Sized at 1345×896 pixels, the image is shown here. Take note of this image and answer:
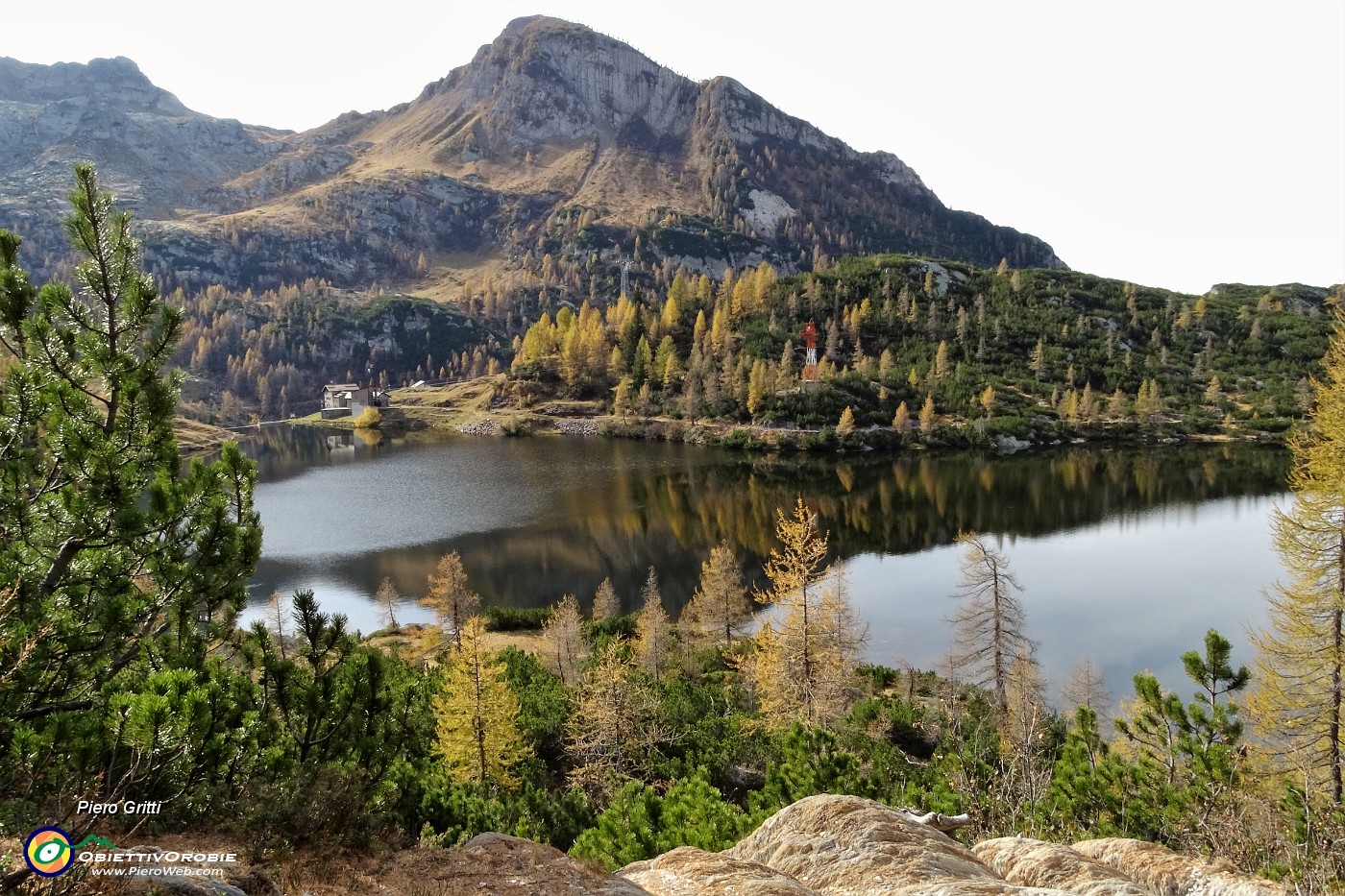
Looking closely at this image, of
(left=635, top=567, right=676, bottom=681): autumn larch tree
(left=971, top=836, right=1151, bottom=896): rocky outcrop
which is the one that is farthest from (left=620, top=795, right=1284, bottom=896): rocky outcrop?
(left=635, top=567, right=676, bottom=681): autumn larch tree

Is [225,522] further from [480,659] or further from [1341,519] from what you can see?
[1341,519]

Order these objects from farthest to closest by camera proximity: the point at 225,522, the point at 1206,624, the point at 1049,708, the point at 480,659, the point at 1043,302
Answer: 1. the point at 1043,302
2. the point at 1206,624
3. the point at 1049,708
4. the point at 480,659
5. the point at 225,522

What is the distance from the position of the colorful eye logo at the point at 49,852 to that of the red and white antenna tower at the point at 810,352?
109156 mm

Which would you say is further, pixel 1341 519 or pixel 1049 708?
pixel 1049 708

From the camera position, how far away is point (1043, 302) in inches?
5866

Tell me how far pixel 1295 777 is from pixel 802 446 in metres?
79.6

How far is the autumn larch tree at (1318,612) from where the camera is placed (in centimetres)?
1502

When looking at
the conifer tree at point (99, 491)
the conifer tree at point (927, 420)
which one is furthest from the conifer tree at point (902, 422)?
the conifer tree at point (99, 491)

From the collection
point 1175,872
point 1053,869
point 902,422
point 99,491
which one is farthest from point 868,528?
point 99,491

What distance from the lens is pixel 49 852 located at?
3758mm

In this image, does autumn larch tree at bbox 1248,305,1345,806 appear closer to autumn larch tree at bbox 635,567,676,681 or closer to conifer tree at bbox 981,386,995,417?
autumn larch tree at bbox 635,567,676,681

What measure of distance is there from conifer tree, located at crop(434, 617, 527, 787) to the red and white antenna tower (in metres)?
95.4

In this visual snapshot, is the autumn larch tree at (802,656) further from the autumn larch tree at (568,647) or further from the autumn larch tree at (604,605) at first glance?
the autumn larch tree at (604,605)

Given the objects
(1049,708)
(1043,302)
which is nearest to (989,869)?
(1049,708)
